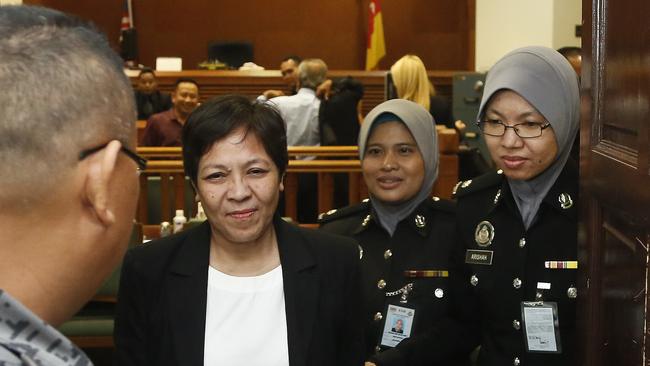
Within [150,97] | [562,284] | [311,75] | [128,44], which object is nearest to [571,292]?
[562,284]

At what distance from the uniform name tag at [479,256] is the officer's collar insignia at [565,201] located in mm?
237

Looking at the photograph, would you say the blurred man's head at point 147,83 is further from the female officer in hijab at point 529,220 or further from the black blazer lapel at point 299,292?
the black blazer lapel at point 299,292

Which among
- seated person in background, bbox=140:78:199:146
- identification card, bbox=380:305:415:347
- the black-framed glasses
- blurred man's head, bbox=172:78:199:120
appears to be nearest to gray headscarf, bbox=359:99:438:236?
identification card, bbox=380:305:415:347

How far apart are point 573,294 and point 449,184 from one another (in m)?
2.90

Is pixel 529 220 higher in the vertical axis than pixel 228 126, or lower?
lower

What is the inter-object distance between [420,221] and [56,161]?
6.70 feet

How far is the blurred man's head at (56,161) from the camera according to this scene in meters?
1.04

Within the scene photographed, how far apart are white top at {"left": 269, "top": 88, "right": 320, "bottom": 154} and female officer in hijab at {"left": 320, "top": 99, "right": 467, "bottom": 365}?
3788mm

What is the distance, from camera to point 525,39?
11.1 metres

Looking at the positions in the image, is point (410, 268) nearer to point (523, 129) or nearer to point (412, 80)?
point (523, 129)

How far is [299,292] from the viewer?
86.7 inches

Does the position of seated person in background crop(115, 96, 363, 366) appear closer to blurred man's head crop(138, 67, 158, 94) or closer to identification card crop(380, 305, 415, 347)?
identification card crop(380, 305, 415, 347)

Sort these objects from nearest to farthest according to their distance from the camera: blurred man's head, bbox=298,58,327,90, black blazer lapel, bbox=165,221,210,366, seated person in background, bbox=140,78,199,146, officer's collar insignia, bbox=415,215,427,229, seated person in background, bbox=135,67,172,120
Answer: black blazer lapel, bbox=165,221,210,366 → officer's collar insignia, bbox=415,215,427,229 → seated person in background, bbox=140,78,199,146 → blurred man's head, bbox=298,58,327,90 → seated person in background, bbox=135,67,172,120

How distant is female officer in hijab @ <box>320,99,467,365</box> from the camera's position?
281cm
